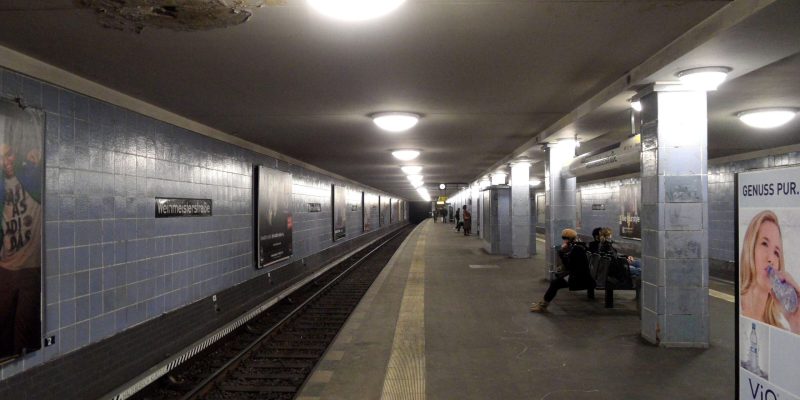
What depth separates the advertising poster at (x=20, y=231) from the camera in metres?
4.24

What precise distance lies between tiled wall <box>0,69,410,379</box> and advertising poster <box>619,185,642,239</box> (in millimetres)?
14281

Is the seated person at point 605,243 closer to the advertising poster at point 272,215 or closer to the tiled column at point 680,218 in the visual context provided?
the tiled column at point 680,218

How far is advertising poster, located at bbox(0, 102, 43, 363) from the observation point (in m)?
4.24

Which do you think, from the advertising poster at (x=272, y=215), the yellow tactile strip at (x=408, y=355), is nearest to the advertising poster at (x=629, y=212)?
the yellow tactile strip at (x=408, y=355)

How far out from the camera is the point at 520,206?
15875 mm

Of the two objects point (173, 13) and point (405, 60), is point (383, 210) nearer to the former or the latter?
point (405, 60)

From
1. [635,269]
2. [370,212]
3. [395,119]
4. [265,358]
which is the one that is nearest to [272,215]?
[265,358]

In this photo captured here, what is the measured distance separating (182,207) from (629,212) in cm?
1618

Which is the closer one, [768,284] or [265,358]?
[768,284]

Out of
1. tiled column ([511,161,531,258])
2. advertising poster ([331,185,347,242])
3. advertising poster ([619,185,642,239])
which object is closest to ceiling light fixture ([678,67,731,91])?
tiled column ([511,161,531,258])

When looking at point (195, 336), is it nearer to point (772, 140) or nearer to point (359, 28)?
point (359, 28)

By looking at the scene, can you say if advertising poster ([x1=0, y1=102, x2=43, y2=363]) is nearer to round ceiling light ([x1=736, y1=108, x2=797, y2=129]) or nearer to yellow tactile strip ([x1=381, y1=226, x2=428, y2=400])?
yellow tactile strip ([x1=381, y1=226, x2=428, y2=400])

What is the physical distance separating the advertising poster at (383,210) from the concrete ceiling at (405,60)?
2968cm

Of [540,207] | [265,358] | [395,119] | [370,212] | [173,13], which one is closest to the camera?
[173,13]
